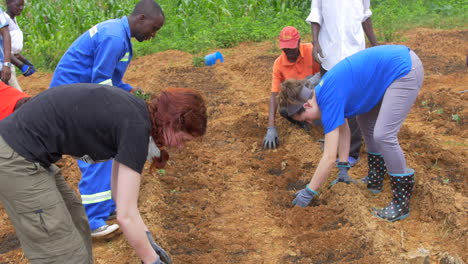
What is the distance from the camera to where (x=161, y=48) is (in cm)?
1022

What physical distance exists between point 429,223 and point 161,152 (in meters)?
2.30

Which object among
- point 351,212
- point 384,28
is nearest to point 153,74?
point 384,28

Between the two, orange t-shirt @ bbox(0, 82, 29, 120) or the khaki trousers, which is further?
orange t-shirt @ bbox(0, 82, 29, 120)

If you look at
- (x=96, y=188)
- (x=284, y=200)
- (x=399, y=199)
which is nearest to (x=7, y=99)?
(x=96, y=188)

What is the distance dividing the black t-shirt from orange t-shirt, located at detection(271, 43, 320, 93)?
283 centimetres

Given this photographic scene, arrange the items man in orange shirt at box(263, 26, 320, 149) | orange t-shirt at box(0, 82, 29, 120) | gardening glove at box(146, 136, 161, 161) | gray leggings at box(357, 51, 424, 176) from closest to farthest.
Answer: gardening glove at box(146, 136, 161, 161) < orange t-shirt at box(0, 82, 29, 120) < gray leggings at box(357, 51, 424, 176) < man in orange shirt at box(263, 26, 320, 149)

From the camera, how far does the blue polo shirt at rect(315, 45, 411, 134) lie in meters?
3.33

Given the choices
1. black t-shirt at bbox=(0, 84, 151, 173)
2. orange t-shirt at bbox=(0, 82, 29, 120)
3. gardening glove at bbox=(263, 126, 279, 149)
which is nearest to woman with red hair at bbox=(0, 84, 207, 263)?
black t-shirt at bbox=(0, 84, 151, 173)

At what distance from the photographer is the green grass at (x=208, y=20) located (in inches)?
386

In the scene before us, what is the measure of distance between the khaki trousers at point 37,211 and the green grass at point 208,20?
7.36m

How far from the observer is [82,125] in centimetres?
235

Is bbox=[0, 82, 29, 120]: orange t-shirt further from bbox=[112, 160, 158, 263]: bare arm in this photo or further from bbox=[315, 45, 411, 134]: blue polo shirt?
bbox=[315, 45, 411, 134]: blue polo shirt

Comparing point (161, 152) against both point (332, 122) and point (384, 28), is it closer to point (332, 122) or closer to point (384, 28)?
point (332, 122)

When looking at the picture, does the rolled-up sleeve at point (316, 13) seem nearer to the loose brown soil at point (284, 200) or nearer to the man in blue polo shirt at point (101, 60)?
the loose brown soil at point (284, 200)
